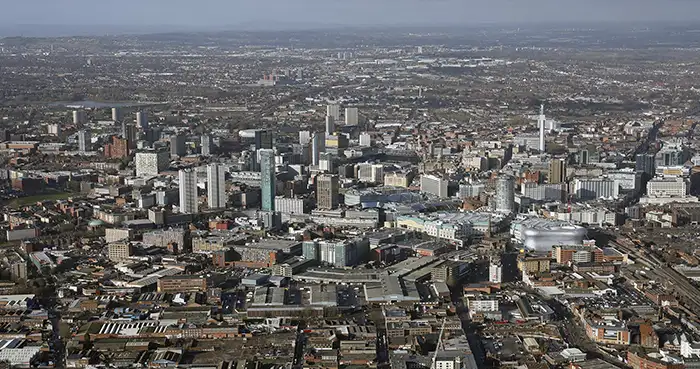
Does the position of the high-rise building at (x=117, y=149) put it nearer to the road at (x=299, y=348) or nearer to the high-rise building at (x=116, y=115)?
the high-rise building at (x=116, y=115)

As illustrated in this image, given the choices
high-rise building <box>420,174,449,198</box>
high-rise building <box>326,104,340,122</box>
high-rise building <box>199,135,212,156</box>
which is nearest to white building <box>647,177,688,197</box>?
high-rise building <box>420,174,449,198</box>

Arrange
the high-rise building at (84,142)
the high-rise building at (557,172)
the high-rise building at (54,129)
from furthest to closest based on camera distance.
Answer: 1. the high-rise building at (54,129)
2. the high-rise building at (84,142)
3. the high-rise building at (557,172)

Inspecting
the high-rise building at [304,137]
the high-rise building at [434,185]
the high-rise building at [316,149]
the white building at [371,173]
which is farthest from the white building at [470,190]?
the high-rise building at [304,137]

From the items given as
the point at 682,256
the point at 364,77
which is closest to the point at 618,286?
the point at 682,256

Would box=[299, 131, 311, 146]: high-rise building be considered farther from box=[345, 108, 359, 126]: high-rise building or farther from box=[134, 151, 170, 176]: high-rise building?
box=[345, 108, 359, 126]: high-rise building

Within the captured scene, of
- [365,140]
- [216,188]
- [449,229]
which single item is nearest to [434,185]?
[449,229]

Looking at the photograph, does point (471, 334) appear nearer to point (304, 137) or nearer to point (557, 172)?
point (557, 172)
